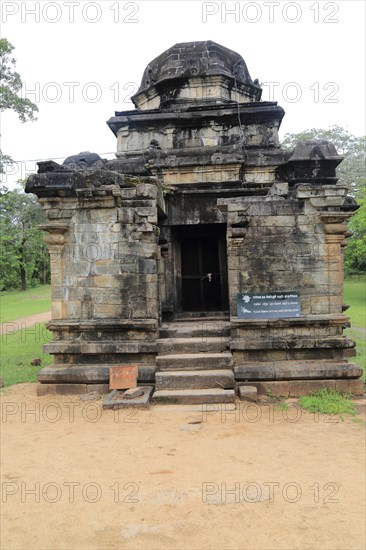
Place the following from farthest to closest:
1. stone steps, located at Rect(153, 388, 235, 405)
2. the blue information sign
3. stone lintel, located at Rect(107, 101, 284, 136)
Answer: stone lintel, located at Rect(107, 101, 284, 136)
the blue information sign
stone steps, located at Rect(153, 388, 235, 405)

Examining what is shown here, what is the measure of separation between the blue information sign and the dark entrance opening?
2.44 meters

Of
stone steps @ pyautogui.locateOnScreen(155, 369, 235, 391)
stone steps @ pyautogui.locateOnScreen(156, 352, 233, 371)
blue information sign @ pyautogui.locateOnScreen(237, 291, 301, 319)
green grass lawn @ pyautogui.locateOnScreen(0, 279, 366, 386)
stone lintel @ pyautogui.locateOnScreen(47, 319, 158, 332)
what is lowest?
green grass lawn @ pyautogui.locateOnScreen(0, 279, 366, 386)

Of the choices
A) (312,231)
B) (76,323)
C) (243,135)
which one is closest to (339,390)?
(312,231)

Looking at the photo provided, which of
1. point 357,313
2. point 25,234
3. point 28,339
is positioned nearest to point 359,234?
point 357,313

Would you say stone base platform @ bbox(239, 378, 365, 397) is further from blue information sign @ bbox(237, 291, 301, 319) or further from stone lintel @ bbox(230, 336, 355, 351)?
blue information sign @ bbox(237, 291, 301, 319)

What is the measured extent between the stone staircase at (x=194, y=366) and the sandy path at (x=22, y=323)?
36.3ft

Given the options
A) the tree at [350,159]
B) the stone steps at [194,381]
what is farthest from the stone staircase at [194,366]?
the tree at [350,159]

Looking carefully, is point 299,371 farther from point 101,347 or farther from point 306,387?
point 101,347

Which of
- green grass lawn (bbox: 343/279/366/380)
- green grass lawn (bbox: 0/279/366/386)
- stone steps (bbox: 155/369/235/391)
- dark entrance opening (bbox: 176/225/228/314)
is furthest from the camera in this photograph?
green grass lawn (bbox: 343/279/366/380)

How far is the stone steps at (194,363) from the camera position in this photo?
23.2 feet

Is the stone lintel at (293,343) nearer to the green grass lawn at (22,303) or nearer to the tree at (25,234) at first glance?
the green grass lawn at (22,303)

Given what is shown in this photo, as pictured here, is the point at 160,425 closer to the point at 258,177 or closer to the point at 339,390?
the point at 339,390

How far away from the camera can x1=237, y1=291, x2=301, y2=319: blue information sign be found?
7.17 meters

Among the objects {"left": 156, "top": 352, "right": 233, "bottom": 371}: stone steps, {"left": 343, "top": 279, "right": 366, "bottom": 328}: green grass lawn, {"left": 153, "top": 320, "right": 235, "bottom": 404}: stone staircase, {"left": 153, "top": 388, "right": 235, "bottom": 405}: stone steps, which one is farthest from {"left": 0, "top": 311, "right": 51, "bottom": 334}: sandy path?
{"left": 343, "top": 279, "right": 366, "bottom": 328}: green grass lawn
